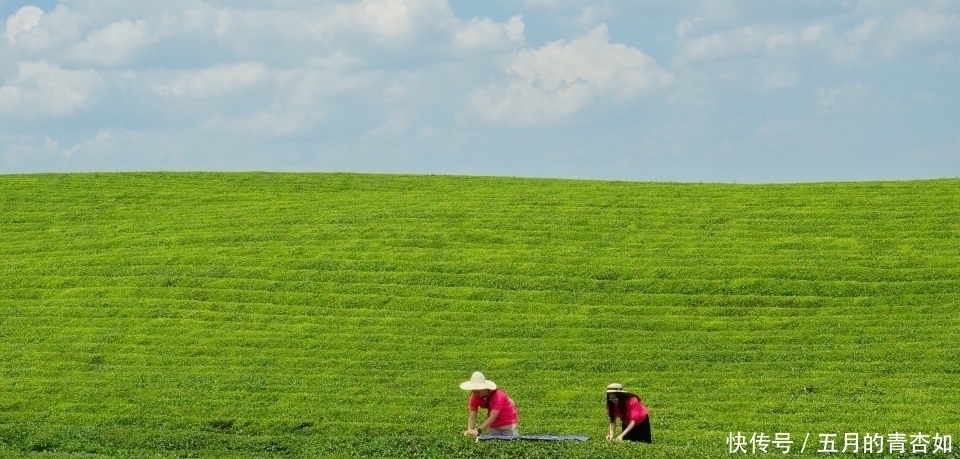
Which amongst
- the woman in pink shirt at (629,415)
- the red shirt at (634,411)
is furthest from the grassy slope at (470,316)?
the red shirt at (634,411)

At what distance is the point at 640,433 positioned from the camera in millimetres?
23719

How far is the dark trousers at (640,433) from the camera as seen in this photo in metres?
23.6

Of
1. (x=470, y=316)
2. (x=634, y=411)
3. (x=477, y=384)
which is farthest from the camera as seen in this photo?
(x=470, y=316)

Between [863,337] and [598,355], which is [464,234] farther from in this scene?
[863,337]

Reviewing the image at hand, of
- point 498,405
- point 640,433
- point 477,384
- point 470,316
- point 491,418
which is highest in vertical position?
point 477,384

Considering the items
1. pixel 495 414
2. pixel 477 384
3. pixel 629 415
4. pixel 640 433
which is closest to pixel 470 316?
pixel 640 433

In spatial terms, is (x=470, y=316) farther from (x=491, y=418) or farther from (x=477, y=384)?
(x=477, y=384)

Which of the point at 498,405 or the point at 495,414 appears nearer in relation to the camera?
the point at 495,414

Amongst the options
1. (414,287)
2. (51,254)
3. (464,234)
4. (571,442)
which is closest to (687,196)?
(464,234)

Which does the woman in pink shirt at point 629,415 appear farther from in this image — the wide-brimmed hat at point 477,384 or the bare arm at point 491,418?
the wide-brimmed hat at point 477,384

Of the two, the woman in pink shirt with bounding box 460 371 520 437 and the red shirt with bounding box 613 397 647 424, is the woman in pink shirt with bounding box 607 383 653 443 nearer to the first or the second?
the red shirt with bounding box 613 397 647 424

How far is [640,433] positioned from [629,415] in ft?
1.58

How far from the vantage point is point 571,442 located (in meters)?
22.9

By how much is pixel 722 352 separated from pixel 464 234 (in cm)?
1666
